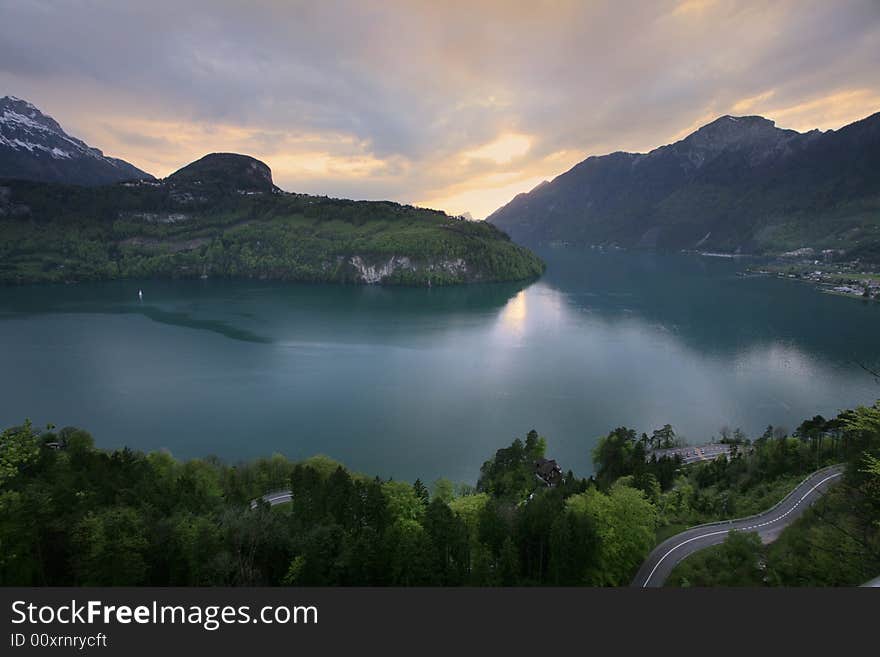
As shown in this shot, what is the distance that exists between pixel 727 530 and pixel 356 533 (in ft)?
41.3

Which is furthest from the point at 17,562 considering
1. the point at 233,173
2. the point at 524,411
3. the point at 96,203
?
the point at 233,173

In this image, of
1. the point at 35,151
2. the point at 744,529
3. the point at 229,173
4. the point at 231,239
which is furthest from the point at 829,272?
the point at 35,151

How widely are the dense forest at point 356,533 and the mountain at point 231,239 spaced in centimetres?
8730

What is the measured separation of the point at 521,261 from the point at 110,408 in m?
95.1

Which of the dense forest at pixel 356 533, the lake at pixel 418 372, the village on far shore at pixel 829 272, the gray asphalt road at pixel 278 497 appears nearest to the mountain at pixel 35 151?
the lake at pixel 418 372

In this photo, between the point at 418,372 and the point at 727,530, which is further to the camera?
the point at 418,372

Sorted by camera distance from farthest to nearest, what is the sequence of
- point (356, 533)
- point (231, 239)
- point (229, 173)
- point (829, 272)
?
point (229, 173) < point (231, 239) < point (829, 272) < point (356, 533)

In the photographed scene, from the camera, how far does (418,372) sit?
40.2 meters

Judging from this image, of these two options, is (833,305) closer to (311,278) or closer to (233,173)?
(311,278)

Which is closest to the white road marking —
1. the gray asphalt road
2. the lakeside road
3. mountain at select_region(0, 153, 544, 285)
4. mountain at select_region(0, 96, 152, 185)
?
the lakeside road

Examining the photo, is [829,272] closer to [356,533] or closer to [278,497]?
[278,497]

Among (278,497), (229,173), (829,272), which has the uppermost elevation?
(229,173)

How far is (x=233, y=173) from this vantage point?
566 feet

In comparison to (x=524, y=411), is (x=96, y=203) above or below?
above
